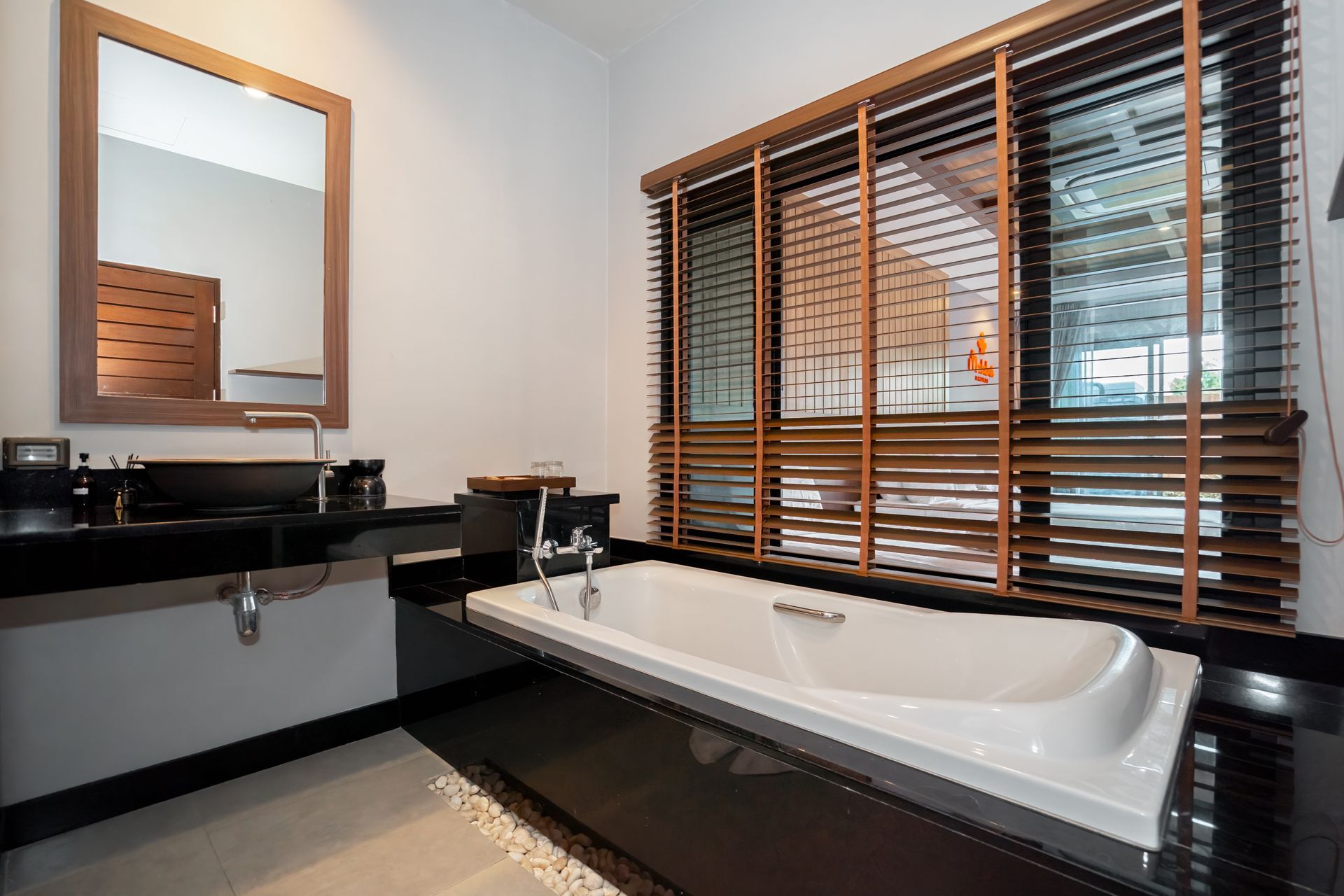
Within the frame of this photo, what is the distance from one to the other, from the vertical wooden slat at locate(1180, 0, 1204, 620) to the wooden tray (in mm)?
2000

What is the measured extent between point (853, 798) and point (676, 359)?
2.02 metres

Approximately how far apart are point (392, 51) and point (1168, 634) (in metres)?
3.12

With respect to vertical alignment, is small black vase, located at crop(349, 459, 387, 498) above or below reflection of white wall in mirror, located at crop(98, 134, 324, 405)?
below

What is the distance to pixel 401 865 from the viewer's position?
169cm

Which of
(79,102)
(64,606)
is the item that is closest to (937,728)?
(64,606)

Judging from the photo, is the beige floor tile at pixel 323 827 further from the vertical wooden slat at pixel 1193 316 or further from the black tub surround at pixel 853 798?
the vertical wooden slat at pixel 1193 316

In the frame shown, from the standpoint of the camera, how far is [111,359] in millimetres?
1876

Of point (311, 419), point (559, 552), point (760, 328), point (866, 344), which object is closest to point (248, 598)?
point (311, 419)

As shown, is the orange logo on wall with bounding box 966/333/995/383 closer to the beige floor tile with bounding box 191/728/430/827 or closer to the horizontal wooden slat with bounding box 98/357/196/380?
the beige floor tile with bounding box 191/728/430/827

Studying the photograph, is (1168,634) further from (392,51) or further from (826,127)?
(392,51)

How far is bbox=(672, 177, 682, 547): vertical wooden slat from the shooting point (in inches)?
111

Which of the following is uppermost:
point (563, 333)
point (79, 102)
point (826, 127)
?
point (826, 127)

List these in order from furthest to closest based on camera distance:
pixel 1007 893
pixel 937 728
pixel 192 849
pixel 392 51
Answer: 1. pixel 392 51
2. pixel 192 849
3. pixel 937 728
4. pixel 1007 893

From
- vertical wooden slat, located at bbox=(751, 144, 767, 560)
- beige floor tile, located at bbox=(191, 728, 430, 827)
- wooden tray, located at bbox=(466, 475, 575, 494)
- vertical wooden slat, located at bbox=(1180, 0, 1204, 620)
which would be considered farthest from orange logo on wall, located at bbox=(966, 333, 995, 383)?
beige floor tile, located at bbox=(191, 728, 430, 827)
